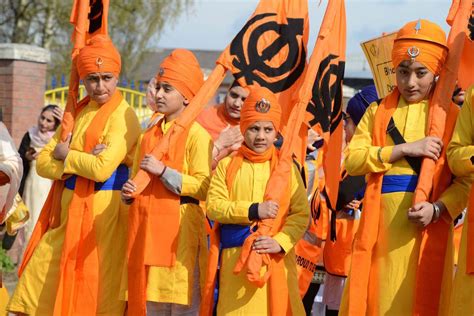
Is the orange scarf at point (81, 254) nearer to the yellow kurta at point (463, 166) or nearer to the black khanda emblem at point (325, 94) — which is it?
the black khanda emblem at point (325, 94)

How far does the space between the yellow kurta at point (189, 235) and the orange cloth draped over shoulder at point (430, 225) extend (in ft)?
3.95

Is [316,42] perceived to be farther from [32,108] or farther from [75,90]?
[32,108]

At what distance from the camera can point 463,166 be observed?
541 cm

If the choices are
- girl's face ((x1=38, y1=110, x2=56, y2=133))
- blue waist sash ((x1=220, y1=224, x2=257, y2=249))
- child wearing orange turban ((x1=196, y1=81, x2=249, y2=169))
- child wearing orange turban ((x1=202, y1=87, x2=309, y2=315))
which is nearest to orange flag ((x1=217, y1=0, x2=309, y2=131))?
child wearing orange turban ((x1=196, y1=81, x2=249, y2=169))

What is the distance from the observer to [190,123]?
6.64 metres

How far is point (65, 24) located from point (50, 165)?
23.6m

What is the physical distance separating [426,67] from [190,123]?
162 cm

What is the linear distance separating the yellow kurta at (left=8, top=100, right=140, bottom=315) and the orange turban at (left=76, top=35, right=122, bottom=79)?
29cm

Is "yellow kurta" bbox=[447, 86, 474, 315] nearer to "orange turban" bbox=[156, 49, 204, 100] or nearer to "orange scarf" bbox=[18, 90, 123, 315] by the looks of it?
"orange turban" bbox=[156, 49, 204, 100]

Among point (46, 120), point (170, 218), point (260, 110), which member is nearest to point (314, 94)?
point (260, 110)

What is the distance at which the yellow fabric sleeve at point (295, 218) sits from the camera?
20.1ft

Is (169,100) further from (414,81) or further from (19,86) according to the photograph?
(19,86)

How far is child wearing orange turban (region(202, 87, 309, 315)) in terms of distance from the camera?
609 centimetres

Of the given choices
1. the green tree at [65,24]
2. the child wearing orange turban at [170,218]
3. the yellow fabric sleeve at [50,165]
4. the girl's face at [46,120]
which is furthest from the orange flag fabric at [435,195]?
the green tree at [65,24]
